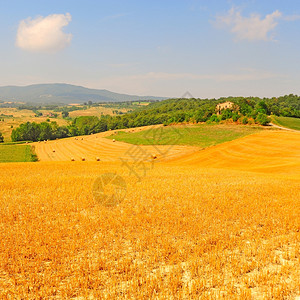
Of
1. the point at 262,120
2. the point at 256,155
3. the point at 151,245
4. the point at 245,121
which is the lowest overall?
the point at 256,155

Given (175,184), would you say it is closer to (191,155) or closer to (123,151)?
(191,155)

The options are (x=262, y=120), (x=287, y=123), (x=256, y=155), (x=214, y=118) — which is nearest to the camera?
(x=256, y=155)

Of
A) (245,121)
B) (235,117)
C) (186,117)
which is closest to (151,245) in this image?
(245,121)

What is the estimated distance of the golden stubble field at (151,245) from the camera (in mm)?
6465

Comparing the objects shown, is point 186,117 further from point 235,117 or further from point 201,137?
point 201,137

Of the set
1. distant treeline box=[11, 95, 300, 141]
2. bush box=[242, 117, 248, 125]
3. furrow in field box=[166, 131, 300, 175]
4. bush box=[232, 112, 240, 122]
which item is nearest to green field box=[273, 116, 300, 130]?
distant treeline box=[11, 95, 300, 141]

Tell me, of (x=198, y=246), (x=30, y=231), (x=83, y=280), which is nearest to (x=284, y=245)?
(x=198, y=246)

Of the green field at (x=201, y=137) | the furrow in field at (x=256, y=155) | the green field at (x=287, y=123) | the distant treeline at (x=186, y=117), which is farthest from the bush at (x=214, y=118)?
the furrow in field at (x=256, y=155)

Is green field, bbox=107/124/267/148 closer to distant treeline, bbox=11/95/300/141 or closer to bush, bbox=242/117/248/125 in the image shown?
bush, bbox=242/117/248/125

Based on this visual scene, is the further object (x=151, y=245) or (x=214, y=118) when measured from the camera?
(x=214, y=118)

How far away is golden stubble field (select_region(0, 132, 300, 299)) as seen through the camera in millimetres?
6465

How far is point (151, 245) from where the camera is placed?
8992 mm

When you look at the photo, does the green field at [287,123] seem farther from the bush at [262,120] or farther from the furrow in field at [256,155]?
the furrow in field at [256,155]

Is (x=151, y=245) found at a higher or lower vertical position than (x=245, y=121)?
lower
